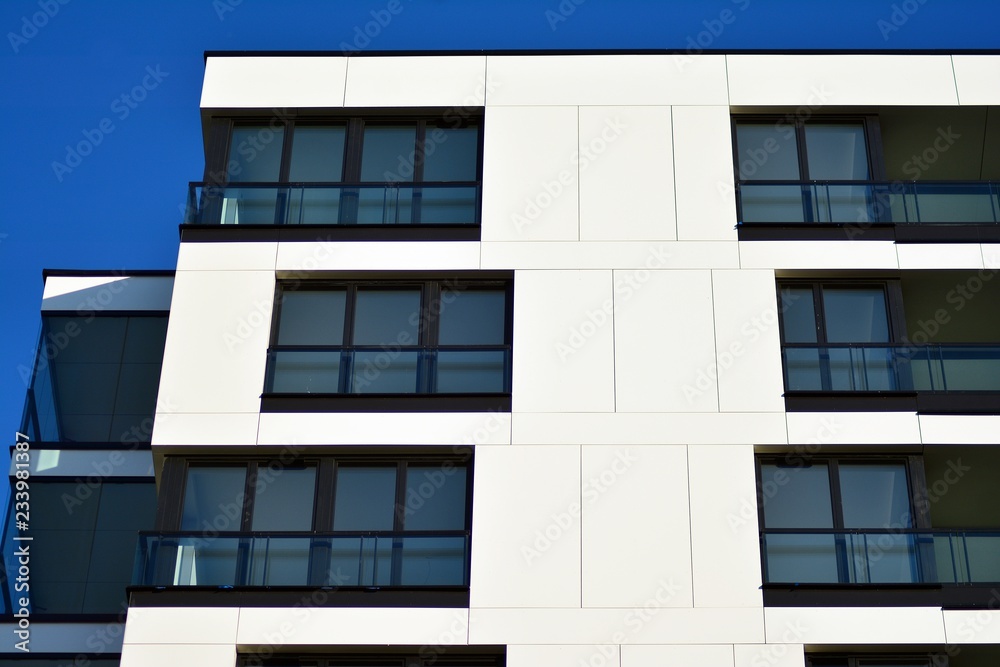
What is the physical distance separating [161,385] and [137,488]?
3.35m

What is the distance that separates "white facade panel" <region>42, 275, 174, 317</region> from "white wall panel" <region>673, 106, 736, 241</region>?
31.4 ft

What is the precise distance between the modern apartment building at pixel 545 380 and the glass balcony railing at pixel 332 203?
51 millimetres

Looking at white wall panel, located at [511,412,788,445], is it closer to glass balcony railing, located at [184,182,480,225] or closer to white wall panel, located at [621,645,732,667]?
white wall panel, located at [621,645,732,667]

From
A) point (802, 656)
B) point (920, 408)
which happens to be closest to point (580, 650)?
point (802, 656)

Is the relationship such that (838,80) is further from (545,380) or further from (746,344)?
(545,380)

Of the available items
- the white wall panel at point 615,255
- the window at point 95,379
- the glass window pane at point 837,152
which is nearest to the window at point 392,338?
the white wall panel at point 615,255

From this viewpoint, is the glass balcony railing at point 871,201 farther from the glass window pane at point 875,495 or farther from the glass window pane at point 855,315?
the glass window pane at point 875,495

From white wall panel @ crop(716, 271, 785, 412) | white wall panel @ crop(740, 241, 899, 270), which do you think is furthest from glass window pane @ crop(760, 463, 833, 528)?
→ white wall panel @ crop(740, 241, 899, 270)

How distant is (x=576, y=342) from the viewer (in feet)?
69.6

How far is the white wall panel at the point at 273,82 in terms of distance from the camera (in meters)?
→ 23.6

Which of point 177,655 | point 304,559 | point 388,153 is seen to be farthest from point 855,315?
point 177,655

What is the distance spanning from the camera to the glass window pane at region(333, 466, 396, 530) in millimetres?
20531

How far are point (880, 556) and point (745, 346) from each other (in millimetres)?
3704

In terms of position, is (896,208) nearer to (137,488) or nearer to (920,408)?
(920,408)
